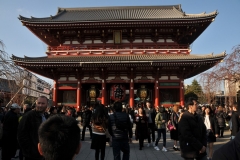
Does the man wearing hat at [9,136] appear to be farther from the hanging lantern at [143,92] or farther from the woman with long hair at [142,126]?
the hanging lantern at [143,92]

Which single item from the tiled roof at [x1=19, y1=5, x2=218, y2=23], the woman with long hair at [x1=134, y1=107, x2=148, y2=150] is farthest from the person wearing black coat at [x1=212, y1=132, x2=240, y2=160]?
the tiled roof at [x1=19, y1=5, x2=218, y2=23]

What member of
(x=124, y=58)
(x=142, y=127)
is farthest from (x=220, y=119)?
(x=124, y=58)

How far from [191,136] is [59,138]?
11.3 ft

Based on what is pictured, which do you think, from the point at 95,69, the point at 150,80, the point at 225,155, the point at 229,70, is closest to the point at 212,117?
the point at 225,155

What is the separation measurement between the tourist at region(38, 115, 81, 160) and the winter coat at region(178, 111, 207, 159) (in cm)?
327

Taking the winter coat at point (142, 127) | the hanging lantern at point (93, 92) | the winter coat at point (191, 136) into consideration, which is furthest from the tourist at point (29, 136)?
the hanging lantern at point (93, 92)

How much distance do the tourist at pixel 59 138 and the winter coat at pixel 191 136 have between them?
3.27 metres

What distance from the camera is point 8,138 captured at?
21.4ft

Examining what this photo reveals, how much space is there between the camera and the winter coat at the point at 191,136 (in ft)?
14.4

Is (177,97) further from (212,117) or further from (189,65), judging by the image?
(212,117)

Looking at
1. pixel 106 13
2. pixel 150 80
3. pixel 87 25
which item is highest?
pixel 106 13

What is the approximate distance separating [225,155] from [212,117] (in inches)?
255

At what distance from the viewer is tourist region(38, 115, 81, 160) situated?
1640 mm

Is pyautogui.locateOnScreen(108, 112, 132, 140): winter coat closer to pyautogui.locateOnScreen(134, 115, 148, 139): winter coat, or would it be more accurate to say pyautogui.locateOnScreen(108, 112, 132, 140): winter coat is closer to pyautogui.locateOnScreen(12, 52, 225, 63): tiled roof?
pyautogui.locateOnScreen(134, 115, 148, 139): winter coat
